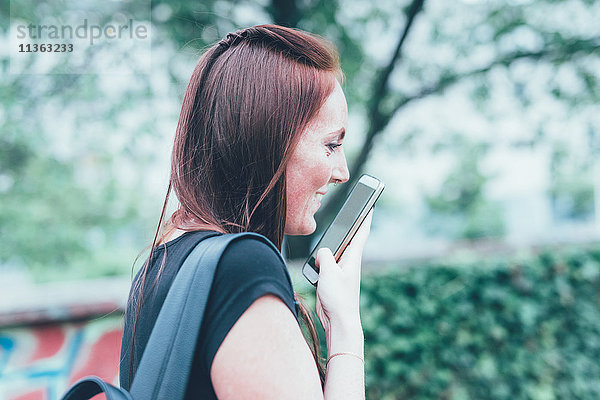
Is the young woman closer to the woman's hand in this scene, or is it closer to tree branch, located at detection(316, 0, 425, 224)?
the woman's hand

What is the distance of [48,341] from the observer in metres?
2.92

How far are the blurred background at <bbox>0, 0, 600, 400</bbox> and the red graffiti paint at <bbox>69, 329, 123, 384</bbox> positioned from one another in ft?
0.03

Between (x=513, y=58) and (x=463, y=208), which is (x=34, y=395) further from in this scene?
(x=463, y=208)

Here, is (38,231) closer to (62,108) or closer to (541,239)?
(62,108)

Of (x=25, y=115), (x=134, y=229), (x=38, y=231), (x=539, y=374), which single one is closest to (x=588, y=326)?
(x=539, y=374)

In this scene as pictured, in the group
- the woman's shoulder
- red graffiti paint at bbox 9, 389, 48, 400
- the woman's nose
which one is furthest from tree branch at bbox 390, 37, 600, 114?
the woman's shoulder

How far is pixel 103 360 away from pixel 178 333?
2.66m

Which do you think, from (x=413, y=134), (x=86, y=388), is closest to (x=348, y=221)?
(x=86, y=388)

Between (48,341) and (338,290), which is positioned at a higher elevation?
(338,290)

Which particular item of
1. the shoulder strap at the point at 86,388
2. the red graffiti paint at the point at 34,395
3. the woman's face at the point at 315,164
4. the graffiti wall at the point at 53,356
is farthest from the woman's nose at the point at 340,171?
the red graffiti paint at the point at 34,395

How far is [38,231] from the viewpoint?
28.0 ft

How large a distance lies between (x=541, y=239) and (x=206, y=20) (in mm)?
3636

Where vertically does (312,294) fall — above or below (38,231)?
above

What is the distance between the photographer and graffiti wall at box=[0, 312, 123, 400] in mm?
2844
